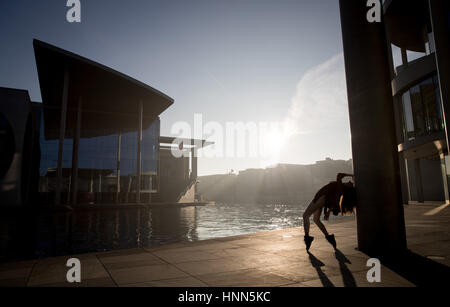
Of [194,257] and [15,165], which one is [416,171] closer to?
A: [194,257]

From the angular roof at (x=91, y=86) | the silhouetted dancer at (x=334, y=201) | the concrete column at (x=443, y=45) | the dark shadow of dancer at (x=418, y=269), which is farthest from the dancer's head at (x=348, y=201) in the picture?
the angular roof at (x=91, y=86)

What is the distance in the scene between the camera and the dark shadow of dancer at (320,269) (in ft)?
10.4

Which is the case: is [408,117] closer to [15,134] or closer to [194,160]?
[15,134]

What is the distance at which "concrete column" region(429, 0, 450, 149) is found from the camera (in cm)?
1083

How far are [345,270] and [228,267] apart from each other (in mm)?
1575

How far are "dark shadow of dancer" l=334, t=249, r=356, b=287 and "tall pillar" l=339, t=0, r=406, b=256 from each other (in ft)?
1.73

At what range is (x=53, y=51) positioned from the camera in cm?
2733

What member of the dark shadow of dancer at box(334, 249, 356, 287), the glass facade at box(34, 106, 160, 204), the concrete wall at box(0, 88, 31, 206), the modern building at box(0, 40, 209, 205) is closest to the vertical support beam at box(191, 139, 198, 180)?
the modern building at box(0, 40, 209, 205)

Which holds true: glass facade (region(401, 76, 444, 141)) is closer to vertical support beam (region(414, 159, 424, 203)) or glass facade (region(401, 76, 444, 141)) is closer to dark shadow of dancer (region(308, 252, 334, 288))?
vertical support beam (region(414, 159, 424, 203))

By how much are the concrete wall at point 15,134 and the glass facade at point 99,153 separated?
30.8 feet

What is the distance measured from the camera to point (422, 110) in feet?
71.0

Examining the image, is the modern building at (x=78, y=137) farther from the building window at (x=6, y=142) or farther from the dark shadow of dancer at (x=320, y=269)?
the dark shadow of dancer at (x=320, y=269)
